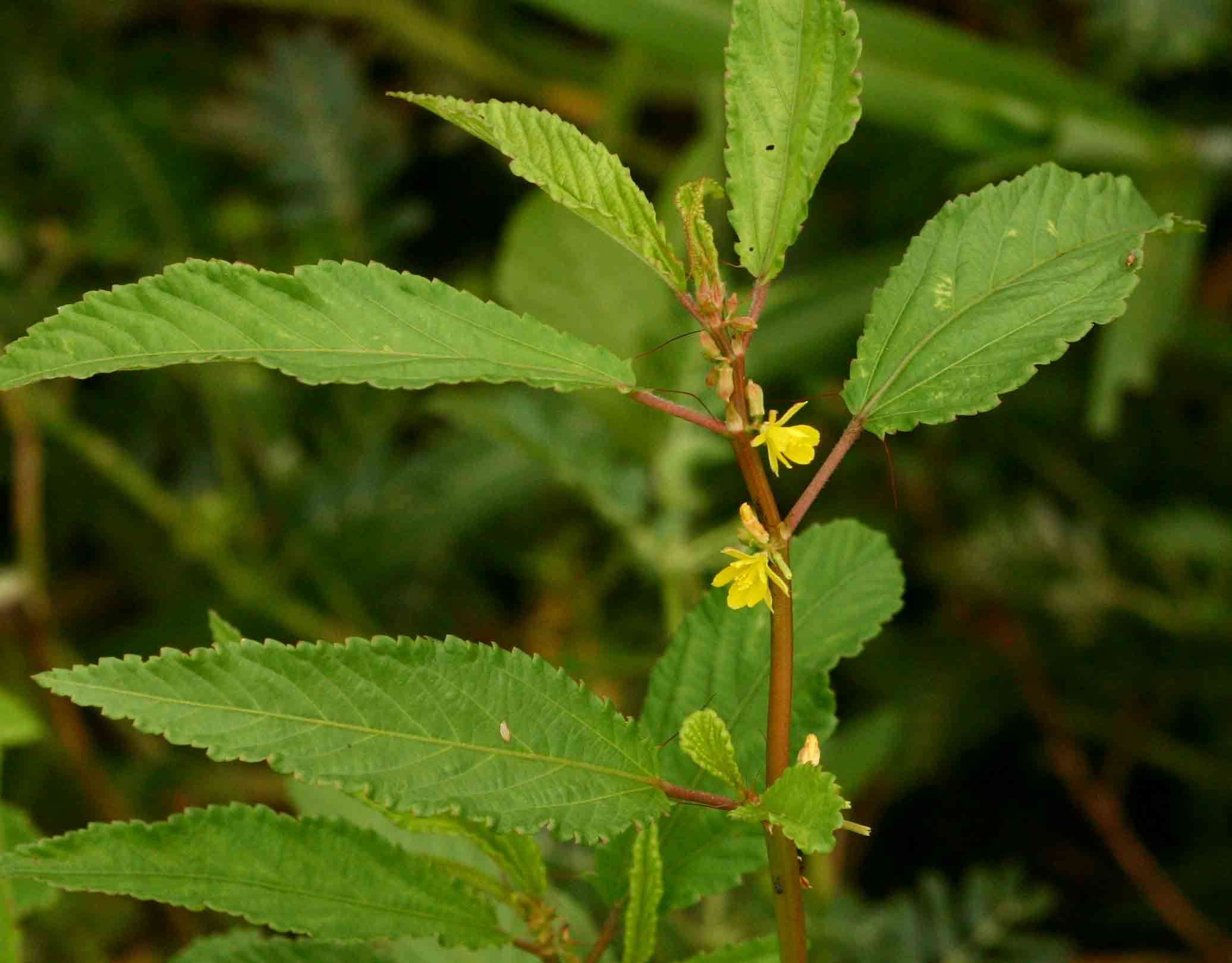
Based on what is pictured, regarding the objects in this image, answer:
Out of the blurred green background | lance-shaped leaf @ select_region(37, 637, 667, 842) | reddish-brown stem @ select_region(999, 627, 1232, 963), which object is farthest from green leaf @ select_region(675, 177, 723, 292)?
reddish-brown stem @ select_region(999, 627, 1232, 963)

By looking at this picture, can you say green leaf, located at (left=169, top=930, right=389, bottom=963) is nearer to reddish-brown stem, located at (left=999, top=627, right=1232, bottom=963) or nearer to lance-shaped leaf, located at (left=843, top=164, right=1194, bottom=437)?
lance-shaped leaf, located at (left=843, top=164, right=1194, bottom=437)

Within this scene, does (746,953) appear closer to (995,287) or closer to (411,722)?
(411,722)

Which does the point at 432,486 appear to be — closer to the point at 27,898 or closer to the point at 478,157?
the point at 478,157

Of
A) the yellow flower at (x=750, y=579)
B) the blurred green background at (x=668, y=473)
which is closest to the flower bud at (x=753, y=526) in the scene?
the yellow flower at (x=750, y=579)

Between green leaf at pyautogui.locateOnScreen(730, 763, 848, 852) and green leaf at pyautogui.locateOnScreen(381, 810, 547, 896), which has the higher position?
green leaf at pyautogui.locateOnScreen(381, 810, 547, 896)

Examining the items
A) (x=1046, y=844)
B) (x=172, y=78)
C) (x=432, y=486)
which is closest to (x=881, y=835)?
(x=1046, y=844)

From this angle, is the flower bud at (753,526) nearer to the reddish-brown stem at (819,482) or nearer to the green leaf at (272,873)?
the reddish-brown stem at (819,482)
